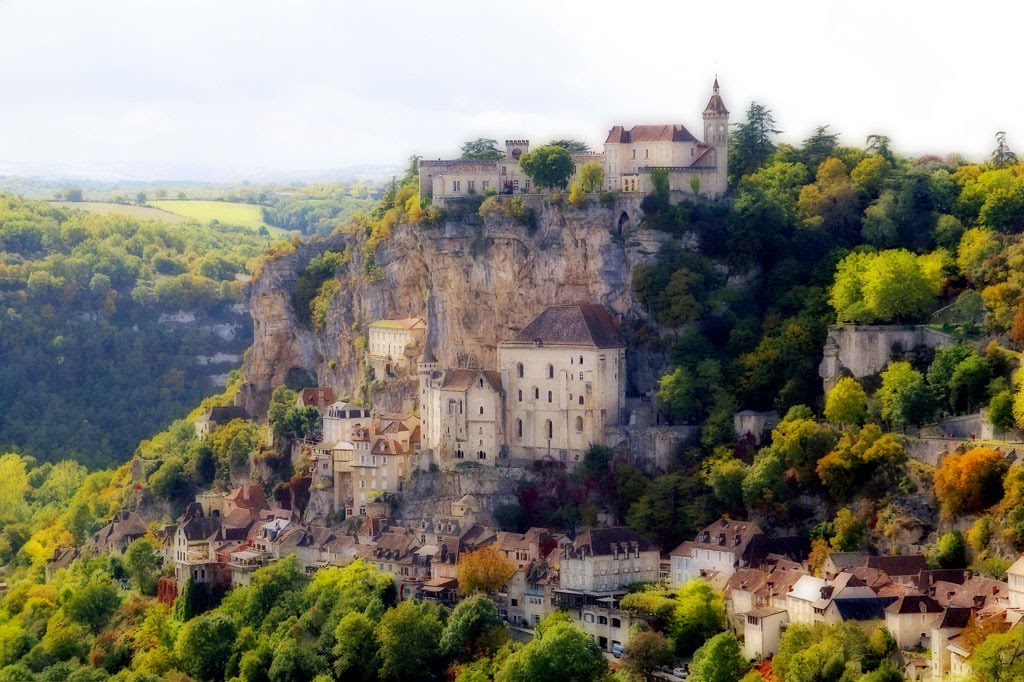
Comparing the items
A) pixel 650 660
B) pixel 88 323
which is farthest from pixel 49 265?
pixel 650 660

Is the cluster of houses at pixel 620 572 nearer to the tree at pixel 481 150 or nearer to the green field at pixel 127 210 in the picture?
the tree at pixel 481 150

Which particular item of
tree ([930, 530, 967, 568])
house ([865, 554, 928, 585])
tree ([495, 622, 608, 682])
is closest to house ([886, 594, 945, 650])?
house ([865, 554, 928, 585])

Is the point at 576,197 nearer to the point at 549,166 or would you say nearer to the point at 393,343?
the point at 549,166

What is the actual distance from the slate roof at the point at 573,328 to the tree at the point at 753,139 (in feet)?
36.2

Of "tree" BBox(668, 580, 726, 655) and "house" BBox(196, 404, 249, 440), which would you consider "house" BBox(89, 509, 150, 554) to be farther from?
"tree" BBox(668, 580, 726, 655)

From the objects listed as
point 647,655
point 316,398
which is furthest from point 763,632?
point 316,398

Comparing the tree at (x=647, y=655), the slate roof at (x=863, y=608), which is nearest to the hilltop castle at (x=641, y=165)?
the tree at (x=647, y=655)

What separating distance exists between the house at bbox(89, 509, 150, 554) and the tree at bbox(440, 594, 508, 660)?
→ 22.7 metres

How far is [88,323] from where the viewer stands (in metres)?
132

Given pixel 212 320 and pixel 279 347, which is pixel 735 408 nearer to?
pixel 279 347

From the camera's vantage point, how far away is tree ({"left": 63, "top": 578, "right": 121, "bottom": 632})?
8406 cm

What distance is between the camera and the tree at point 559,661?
67.3 m

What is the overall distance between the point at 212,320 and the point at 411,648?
64.8 meters

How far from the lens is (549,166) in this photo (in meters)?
85.2
